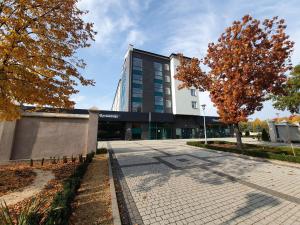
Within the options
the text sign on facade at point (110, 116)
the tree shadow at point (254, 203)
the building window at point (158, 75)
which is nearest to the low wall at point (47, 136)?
the tree shadow at point (254, 203)

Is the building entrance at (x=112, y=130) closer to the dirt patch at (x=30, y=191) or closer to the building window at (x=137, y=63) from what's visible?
the building window at (x=137, y=63)

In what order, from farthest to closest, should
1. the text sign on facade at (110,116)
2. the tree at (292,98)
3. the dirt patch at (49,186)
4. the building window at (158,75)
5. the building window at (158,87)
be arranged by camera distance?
1. the building window at (158,75)
2. the building window at (158,87)
3. the text sign on facade at (110,116)
4. the tree at (292,98)
5. the dirt patch at (49,186)

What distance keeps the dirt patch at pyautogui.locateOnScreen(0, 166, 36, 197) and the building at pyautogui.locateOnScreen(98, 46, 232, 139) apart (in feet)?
77.2

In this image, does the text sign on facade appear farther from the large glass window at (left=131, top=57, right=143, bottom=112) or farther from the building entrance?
the large glass window at (left=131, top=57, right=143, bottom=112)

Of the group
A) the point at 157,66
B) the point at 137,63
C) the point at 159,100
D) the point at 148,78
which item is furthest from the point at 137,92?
the point at 157,66

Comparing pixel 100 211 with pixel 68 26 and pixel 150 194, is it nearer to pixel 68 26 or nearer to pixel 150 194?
pixel 150 194

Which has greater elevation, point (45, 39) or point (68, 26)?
point (68, 26)

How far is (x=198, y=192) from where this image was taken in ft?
17.4

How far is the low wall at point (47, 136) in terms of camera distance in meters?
9.95

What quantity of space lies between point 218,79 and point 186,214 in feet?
43.3

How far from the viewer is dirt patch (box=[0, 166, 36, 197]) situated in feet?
18.6

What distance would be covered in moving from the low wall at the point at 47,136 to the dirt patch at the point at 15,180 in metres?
2.96

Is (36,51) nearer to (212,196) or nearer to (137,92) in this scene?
(212,196)

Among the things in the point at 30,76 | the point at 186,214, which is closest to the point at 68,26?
the point at 30,76
